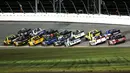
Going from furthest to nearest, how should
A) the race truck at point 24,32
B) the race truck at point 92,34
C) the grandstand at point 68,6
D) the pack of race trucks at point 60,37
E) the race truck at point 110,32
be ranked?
the grandstand at point 68,6
the race truck at point 24,32
the race truck at point 92,34
the race truck at point 110,32
the pack of race trucks at point 60,37

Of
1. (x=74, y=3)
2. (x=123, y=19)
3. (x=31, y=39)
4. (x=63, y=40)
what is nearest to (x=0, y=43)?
(x=31, y=39)

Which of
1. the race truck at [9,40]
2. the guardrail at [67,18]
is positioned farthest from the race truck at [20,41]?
the guardrail at [67,18]

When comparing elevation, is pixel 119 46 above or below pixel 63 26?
below

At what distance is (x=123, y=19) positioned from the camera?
1581 inches

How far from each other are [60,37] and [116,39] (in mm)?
6461

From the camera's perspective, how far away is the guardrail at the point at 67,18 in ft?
131

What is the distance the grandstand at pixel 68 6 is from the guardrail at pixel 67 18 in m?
1.26

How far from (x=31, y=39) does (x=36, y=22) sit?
2.14 m

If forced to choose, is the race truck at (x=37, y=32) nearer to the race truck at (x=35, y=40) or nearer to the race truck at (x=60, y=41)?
the race truck at (x=35, y=40)

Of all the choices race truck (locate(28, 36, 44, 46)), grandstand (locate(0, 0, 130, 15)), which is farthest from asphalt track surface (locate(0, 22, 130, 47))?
grandstand (locate(0, 0, 130, 15))

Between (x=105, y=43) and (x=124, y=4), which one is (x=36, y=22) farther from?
(x=124, y=4)

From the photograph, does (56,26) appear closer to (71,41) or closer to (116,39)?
(71,41)

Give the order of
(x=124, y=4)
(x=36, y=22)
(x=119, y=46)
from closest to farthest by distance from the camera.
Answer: (x=119, y=46) → (x=36, y=22) → (x=124, y=4)

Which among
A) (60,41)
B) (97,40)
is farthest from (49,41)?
(97,40)
